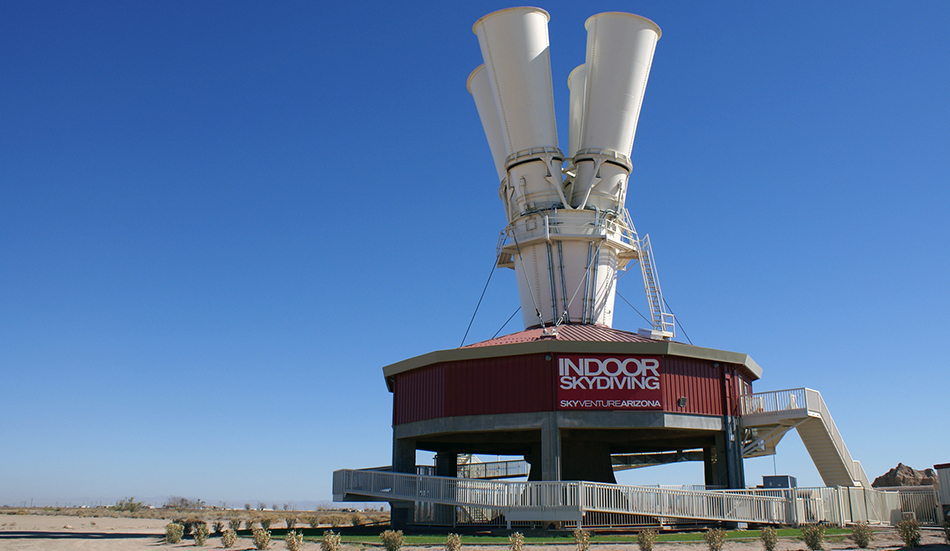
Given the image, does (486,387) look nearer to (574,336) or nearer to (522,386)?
(522,386)

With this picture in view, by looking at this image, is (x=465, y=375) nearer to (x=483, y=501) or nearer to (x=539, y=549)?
(x=483, y=501)

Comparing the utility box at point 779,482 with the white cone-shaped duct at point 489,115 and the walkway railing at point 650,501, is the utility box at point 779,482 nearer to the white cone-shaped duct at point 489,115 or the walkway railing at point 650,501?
the walkway railing at point 650,501

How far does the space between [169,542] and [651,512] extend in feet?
52.4

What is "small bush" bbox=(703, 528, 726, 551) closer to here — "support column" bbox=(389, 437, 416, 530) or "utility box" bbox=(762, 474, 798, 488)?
"utility box" bbox=(762, 474, 798, 488)

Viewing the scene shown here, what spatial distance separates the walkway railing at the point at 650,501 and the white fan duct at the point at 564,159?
11583 mm

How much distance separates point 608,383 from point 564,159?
46.1 feet

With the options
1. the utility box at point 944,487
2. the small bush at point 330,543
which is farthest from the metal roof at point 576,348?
the small bush at point 330,543

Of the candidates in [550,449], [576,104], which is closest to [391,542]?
[550,449]

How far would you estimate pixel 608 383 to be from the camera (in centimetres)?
2705

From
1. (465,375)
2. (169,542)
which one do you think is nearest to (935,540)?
(465,375)

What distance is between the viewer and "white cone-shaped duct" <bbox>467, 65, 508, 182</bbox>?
39531mm

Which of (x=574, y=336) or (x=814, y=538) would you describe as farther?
(x=574, y=336)

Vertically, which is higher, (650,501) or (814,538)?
(650,501)

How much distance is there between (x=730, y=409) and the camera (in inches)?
1128
